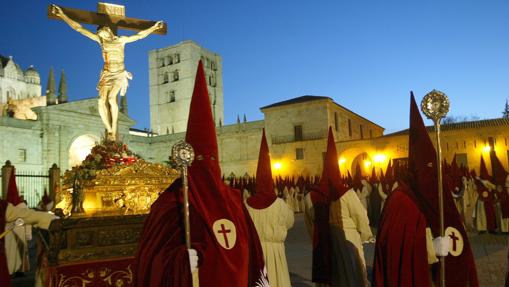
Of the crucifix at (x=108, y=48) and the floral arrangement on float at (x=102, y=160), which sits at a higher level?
the crucifix at (x=108, y=48)

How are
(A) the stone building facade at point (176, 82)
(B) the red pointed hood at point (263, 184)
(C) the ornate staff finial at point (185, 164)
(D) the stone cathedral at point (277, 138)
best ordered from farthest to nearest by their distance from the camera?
(A) the stone building facade at point (176, 82)
(D) the stone cathedral at point (277, 138)
(B) the red pointed hood at point (263, 184)
(C) the ornate staff finial at point (185, 164)

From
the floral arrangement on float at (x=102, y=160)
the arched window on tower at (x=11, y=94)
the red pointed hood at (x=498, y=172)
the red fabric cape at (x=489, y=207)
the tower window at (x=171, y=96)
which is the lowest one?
the red fabric cape at (x=489, y=207)

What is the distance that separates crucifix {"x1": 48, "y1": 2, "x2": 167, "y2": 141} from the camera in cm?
739

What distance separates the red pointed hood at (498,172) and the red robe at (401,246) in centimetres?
1036

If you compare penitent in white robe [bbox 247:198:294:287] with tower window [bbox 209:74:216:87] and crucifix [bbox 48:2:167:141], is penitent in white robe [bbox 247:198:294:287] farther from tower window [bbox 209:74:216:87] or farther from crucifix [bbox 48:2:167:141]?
tower window [bbox 209:74:216:87]

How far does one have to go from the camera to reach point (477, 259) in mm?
8766

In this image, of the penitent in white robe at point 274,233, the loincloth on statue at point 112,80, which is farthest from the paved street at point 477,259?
the loincloth on statue at point 112,80

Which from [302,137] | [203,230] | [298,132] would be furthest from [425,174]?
[298,132]

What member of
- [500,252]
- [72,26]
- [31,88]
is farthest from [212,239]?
[31,88]

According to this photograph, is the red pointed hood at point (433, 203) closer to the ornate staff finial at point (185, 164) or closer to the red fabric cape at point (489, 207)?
the ornate staff finial at point (185, 164)

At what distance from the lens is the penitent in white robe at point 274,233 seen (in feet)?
18.3

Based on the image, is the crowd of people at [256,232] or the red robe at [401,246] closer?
the crowd of people at [256,232]

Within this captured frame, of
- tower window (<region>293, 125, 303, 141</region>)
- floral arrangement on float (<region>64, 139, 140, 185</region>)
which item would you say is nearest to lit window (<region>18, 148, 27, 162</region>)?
tower window (<region>293, 125, 303, 141</region>)

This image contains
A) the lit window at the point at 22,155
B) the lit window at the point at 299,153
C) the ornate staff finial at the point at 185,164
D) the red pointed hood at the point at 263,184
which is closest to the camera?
the ornate staff finial at the point at 185,164
